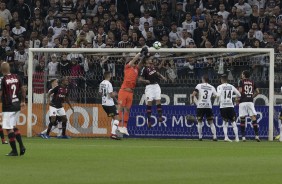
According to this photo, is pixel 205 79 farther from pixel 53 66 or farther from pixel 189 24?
pixel 189 24

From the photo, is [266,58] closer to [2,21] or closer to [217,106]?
[217,106]

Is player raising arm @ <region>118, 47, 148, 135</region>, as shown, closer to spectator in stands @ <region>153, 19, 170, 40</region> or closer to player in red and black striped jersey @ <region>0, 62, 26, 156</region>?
spectator in stands @ <region>153, 19, 170, 40</region>

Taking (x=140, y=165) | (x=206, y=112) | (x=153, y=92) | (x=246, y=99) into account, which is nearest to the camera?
(x=140, y=165)

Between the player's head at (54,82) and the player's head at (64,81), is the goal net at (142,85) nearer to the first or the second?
the player's head at (64,81)

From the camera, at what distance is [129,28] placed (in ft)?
115

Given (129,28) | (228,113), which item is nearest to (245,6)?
(129,28)

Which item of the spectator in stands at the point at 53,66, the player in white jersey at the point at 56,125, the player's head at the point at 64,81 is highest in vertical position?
the spectator in stands at the point at 53,66

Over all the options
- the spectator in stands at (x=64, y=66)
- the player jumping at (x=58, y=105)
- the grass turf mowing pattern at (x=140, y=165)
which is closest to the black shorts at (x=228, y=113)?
the grass turf mowing pattern at (x=140, y=165)

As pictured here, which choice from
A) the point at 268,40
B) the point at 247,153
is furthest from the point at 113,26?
the point at 247,153

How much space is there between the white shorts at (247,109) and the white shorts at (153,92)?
274 centimetres

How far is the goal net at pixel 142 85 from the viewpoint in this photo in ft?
98.7

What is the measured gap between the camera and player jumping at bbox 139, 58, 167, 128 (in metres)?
29.4

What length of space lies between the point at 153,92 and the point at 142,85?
1310 mm

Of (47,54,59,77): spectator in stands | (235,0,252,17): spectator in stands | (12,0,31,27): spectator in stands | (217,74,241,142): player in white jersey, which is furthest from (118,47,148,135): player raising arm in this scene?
(12,0,31,27): spectator in stands
